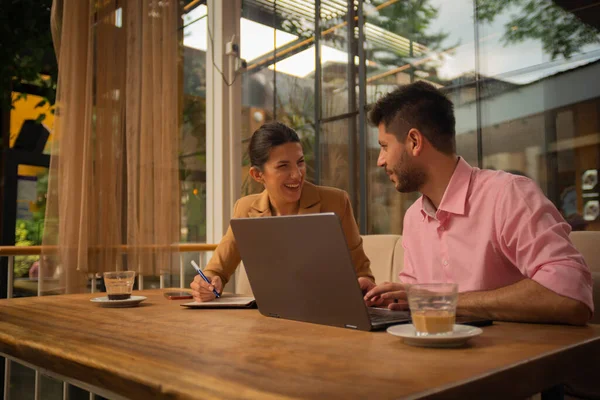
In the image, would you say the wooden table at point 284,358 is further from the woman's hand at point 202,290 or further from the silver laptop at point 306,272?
the woman's hand at point 202,290

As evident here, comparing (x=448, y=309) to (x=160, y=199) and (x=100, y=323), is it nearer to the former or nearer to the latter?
(x=100, y=323)

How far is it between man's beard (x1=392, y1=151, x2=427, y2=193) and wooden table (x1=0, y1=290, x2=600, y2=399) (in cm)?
60

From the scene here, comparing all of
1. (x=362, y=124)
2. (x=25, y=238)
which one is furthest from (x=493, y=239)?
(x=25, y=238)

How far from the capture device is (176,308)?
1540 mm

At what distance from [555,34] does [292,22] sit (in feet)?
6.19

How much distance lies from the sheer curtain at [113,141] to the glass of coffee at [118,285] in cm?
144

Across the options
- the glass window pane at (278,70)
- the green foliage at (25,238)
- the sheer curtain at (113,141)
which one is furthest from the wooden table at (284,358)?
the green foliage at (25,238)

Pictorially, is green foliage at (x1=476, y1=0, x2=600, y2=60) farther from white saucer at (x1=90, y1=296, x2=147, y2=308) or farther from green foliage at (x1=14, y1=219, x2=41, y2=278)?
green foliage at (x1=14, y1=219, x2=41, y2=278)

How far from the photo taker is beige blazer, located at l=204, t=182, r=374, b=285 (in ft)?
6.95

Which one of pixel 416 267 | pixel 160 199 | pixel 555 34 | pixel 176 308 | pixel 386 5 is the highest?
pixel 386 5

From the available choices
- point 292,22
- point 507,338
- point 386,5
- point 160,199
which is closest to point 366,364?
point 507,338

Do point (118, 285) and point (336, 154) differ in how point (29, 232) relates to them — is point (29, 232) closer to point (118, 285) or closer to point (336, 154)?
point (336, 154)

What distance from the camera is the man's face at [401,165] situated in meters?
1.64

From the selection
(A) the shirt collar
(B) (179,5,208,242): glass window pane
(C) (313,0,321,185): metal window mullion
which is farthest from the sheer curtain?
(A) the shirt collar
